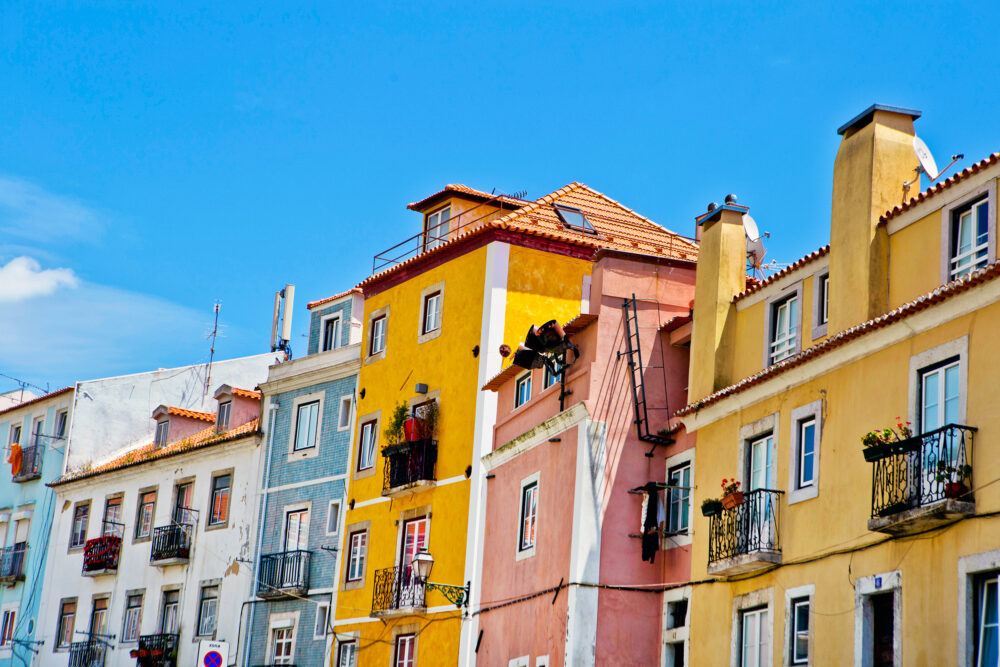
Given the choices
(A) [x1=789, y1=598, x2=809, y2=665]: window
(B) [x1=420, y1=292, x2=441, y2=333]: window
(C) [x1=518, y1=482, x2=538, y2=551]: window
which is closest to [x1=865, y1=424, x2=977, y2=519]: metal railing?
(A) [x1=789, y1=598, x2=809, y2=665]: window

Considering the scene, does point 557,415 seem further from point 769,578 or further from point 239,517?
point 239,517

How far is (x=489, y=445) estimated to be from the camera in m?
33.0

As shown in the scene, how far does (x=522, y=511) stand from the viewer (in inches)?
1190

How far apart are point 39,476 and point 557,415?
1154 inches

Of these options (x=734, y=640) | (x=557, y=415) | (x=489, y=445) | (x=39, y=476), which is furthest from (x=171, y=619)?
(x=734, y=640)

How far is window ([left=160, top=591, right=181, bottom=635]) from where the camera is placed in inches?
1713

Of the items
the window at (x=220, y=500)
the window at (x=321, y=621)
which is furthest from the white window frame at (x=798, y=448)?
the window at (x=220, y=500)

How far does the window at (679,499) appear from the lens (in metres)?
26.3

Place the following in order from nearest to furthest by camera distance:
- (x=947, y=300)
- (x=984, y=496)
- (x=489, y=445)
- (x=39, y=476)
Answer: (x=984, y=496), (x=947, y=300), (x=489, y=445), (x=39, y=476)

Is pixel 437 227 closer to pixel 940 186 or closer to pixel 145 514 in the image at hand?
pixel 145 514

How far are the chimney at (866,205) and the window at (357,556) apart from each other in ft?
57.8

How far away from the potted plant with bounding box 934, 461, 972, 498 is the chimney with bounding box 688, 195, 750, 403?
24.3 feet

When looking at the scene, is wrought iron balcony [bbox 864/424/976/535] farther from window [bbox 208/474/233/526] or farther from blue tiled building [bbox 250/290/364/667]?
window [bbox 208/474/233/526]

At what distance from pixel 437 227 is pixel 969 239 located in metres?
20.8
